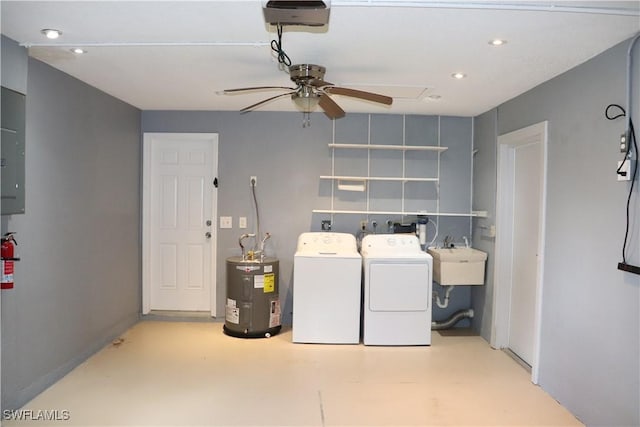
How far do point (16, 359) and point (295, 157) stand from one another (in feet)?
10.2

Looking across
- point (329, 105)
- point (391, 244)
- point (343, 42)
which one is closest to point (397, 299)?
point (391, 244)

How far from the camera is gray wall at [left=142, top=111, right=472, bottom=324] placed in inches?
190

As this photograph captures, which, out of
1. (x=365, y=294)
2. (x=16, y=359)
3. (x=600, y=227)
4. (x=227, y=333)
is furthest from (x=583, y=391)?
(x=16, y=359)

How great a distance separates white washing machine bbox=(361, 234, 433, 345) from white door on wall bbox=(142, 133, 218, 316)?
1.86 m

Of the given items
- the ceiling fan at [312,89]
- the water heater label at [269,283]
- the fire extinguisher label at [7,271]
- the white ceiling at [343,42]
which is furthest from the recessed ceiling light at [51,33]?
the water heater label at [269,283]

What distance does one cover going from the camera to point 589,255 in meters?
2.75

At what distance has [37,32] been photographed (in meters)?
2.49

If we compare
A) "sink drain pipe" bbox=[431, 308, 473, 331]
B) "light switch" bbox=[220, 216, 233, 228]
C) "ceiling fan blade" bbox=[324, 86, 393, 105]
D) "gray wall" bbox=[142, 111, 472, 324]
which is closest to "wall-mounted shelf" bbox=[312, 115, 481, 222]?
"gray wall" bbox=[142, 111, 472, 324]

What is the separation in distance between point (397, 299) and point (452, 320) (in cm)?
99

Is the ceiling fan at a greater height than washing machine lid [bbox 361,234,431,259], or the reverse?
the ceiling fan

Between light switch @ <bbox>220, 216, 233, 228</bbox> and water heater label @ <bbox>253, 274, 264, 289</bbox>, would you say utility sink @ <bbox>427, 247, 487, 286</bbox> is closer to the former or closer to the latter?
water heater label @ <bbox>253, 274, 264, 289</bbox>

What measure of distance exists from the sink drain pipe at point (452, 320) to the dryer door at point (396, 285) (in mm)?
747

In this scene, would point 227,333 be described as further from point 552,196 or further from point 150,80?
point 552,196

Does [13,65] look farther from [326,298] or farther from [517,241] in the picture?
[517,241]
